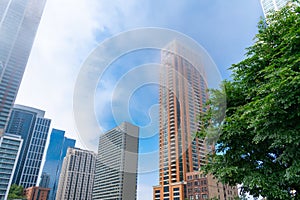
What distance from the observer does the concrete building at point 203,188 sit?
42.4 meters

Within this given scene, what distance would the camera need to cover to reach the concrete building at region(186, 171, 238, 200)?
42438 millimetres

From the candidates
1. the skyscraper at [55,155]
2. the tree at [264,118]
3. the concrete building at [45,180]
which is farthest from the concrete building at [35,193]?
the tree at [264,118]

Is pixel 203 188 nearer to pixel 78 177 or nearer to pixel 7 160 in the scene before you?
pixel 7 160

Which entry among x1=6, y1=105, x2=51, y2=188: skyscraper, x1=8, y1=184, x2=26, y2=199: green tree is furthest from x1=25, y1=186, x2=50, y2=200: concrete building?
x1=8, y1=184, x2=26, y2=199: green tree

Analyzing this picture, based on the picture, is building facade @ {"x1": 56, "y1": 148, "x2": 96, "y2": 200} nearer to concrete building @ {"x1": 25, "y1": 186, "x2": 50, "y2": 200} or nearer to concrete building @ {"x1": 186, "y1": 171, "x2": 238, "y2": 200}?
concrete building @ {"x1": 25, "y1": 186, "x2": 50, "y2": 200}

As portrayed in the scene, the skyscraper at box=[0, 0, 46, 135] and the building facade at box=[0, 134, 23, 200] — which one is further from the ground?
the skyscraper at box=[0, 0, 46, 135]

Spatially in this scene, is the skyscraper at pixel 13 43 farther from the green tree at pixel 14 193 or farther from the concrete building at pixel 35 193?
the concrete building at pixel 35 193

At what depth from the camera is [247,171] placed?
492 cm

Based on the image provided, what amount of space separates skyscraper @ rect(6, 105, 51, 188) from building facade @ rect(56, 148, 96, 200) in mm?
13482

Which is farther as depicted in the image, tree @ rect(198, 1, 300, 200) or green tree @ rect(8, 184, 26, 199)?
green tree @ rect(8, 184, 26, 199)

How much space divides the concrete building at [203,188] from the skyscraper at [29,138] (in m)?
72.4

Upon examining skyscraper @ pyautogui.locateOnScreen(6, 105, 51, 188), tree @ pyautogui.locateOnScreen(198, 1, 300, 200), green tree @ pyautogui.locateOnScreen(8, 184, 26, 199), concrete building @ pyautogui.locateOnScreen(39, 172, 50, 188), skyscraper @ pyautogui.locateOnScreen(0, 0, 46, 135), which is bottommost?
green tree @ pyautogui.locateOnScreen(8, 184, 26, 199)

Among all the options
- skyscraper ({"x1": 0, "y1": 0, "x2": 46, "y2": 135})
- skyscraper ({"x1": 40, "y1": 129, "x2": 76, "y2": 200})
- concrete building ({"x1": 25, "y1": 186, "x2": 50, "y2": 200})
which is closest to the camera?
concrete building ({"x1": 25, "y1": 186, "x2": 50, "y2": 200})

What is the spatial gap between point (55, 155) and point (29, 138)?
60.4 metres
